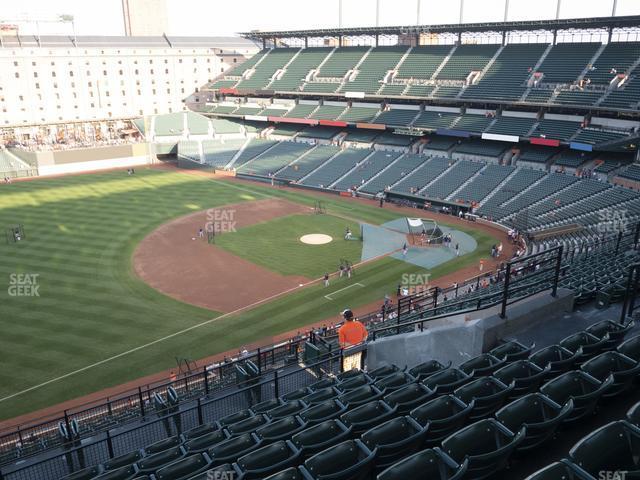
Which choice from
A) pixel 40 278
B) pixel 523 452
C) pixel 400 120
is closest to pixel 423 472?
pixel 523 452

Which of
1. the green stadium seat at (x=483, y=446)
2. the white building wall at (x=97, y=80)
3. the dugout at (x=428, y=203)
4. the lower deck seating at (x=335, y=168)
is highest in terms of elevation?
the white building wall at (x=97, y=80)

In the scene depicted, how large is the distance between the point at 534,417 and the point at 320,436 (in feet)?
10.9

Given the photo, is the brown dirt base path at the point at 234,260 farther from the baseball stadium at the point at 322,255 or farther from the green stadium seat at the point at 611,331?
the green stadium seat at the point at 611,331

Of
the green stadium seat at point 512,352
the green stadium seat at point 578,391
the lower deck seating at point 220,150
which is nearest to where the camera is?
the green stadium seat at point 578,391

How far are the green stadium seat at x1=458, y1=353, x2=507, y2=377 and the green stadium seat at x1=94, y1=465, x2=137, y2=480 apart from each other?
6.42 meters

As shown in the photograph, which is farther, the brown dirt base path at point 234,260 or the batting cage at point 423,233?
the batting cage at point 423,233

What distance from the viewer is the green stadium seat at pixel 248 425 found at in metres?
9.70

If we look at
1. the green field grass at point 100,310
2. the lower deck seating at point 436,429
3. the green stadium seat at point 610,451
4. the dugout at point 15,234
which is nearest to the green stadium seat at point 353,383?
the lower deck seating at point 436,429

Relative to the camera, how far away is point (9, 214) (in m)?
47.8

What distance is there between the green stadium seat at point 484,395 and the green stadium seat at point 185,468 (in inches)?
172

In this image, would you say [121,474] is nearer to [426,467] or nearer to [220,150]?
[426,467]

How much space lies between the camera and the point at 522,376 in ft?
29.7

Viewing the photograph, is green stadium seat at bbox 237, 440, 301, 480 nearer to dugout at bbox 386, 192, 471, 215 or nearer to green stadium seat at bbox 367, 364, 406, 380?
green stadium seat at bbox 367, 364, 406, 380

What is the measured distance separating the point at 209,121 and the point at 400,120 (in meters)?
33.0
